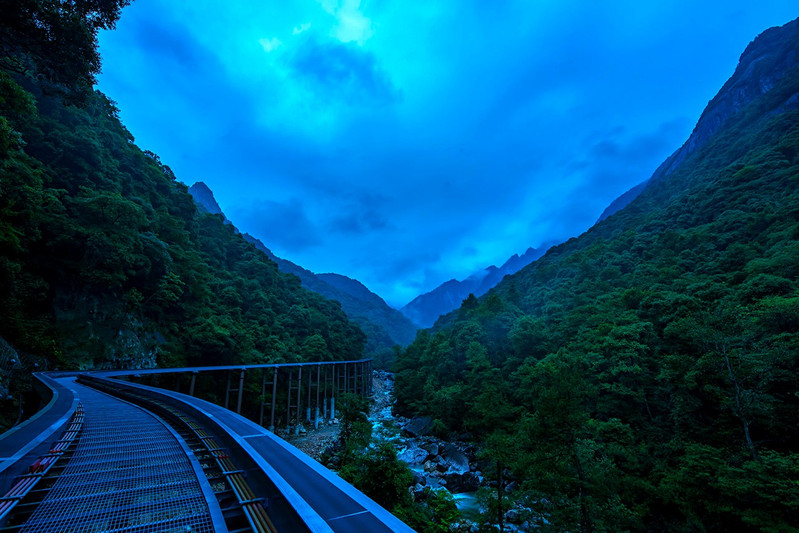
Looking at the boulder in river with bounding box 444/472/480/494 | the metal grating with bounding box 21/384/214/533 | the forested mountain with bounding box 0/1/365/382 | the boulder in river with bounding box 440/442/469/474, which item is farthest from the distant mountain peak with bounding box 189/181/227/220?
the metal grating with bounding box 21/384/214/533

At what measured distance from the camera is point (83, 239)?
1941 centimetres

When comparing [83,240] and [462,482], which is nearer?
[83,240]

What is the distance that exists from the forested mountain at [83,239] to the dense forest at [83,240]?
2.4 inches

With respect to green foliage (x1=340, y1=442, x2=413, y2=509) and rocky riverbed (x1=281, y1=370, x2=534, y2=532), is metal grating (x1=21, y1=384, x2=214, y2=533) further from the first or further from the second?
rocky riverbed (x1=281, y1=370, x2=534, y2=532)

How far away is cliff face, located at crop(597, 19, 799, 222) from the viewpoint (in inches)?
2862

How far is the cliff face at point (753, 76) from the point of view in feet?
238

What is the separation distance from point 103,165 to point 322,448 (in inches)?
1250

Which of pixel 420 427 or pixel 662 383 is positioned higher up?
pixel 662 383

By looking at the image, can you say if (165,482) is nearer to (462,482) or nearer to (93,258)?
(462,482)

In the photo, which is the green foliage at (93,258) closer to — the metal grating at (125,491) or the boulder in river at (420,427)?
the metal grating at (125,491)

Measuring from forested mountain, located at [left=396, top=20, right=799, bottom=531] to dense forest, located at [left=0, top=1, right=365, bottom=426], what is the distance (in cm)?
2147

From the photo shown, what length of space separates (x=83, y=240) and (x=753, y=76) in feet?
458

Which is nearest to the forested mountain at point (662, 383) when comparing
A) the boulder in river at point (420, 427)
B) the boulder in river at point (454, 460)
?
the boulder in river at point (420, 427)

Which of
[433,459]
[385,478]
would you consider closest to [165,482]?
[385,478]
